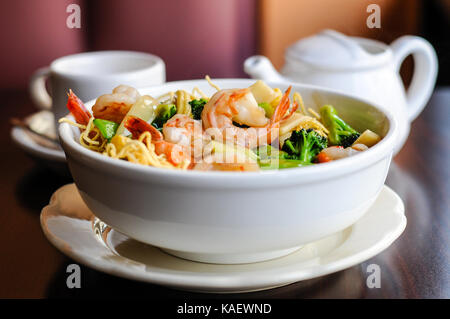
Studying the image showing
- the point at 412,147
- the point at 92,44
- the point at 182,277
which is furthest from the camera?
the point at 92,44

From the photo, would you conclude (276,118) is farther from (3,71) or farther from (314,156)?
(3,71)

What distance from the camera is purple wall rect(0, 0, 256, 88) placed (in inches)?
95.0

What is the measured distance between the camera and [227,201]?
0.69 m

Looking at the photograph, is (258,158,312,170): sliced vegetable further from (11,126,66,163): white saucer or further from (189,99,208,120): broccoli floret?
(11,126,66,163): white saucer

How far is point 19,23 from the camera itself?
2.38 m

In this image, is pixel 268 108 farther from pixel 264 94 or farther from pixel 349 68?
pixel 349 68

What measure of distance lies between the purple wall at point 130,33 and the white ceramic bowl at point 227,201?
5.80ft

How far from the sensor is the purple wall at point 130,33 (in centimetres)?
241

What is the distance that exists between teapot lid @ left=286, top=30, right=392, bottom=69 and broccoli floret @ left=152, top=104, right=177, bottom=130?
510mm

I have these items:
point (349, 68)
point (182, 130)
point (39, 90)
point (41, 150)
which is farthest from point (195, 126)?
point (39, 90)

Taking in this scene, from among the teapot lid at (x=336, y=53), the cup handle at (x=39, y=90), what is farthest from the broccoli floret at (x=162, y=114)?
the cup handle at (x=39, y=90)

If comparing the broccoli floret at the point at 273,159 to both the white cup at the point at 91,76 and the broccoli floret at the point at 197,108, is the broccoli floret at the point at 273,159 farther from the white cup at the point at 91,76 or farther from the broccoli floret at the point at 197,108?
the white cup at the point at 91,76

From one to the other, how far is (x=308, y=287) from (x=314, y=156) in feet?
0.67
